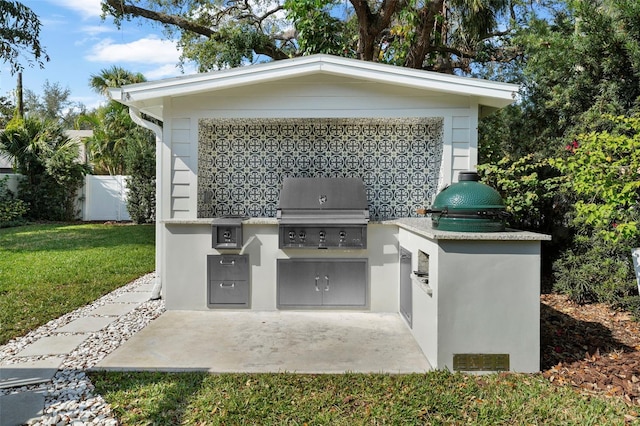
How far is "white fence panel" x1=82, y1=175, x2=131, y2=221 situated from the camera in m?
14.7

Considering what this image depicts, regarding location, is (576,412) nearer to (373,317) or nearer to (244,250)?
(373,317)

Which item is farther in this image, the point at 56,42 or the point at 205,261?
the point at 56,42

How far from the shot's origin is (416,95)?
5039 mm

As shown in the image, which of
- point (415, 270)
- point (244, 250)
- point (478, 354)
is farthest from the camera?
point (244, 250)

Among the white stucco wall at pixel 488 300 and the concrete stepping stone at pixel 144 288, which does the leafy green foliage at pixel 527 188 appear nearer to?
the white stucco wall at pixel 488 300

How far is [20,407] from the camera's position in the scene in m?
2.64

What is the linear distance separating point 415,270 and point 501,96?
2.22 meters

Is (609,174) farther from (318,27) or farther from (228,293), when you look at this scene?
(318,27)

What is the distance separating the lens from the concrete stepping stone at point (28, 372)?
3016 mm

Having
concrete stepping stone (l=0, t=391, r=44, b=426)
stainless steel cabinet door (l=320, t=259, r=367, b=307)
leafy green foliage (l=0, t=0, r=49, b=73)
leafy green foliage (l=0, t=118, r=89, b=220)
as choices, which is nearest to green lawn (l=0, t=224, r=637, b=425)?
concrete stepping stone (l=0, t=391, r=44, b=426)

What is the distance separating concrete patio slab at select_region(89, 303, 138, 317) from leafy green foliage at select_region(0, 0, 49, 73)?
9.05 metres

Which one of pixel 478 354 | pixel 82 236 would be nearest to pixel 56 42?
pixel 82 236

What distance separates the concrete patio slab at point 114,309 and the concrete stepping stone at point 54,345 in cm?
81

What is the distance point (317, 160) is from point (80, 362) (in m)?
3.61
